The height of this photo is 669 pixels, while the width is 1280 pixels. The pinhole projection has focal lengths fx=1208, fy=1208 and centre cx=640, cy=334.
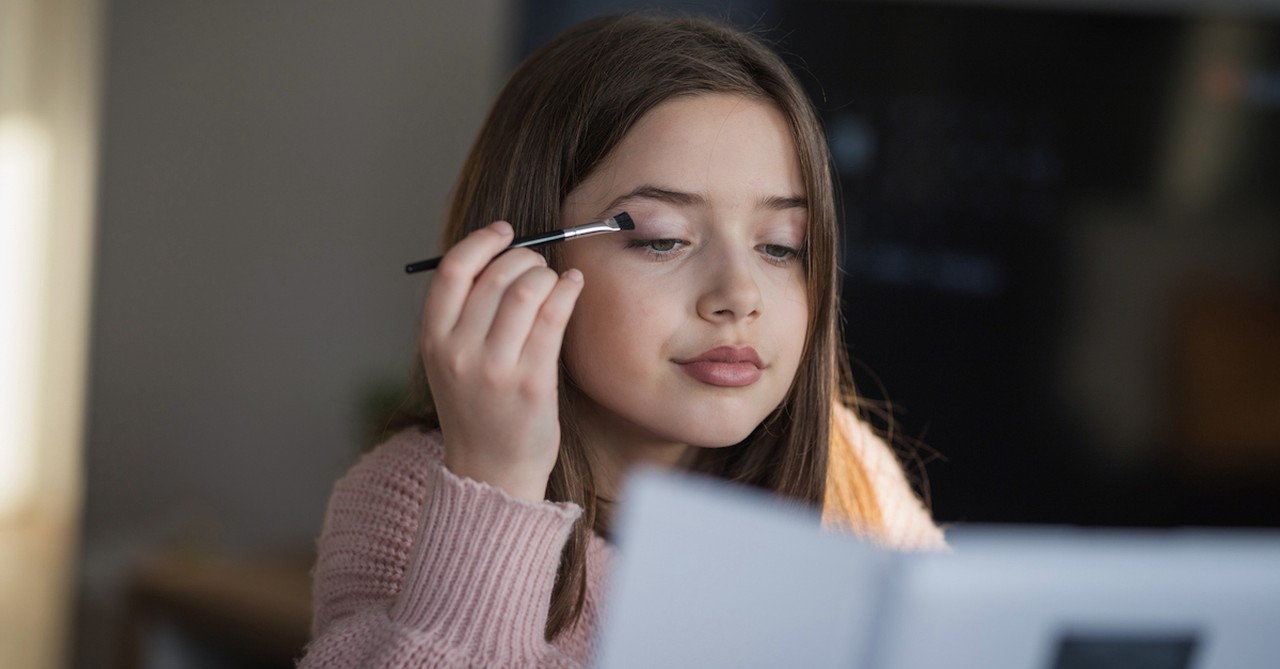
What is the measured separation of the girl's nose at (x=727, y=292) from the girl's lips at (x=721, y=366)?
0.07ft

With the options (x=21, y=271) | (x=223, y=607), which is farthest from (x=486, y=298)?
(x=21, y=271)

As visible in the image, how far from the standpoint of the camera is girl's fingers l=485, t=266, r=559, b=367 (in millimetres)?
662

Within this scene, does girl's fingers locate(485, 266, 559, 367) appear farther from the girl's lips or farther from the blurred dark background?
the blurred dark background

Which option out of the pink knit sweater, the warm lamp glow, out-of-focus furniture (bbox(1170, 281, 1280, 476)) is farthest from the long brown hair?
the warm lamp glow

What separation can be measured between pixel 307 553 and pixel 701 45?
1645 millimetres

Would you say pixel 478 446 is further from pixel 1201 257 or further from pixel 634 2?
pixel 1201 257

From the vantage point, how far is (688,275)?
0.78 metres

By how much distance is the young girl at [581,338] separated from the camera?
2.17ft

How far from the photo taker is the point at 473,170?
91 centimetres

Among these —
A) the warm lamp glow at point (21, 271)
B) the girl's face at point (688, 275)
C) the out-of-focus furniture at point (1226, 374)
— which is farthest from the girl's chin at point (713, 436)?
the warm lamp glow at point (21, 271)

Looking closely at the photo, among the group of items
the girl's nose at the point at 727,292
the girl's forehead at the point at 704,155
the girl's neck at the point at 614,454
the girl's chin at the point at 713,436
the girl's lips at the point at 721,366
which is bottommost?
the girl's neck at the point at 614,454

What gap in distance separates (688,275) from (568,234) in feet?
0.28

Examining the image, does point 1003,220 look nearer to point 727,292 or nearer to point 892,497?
point 892,497

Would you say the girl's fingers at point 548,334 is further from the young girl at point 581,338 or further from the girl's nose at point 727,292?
the girl's nose at point 727,292
